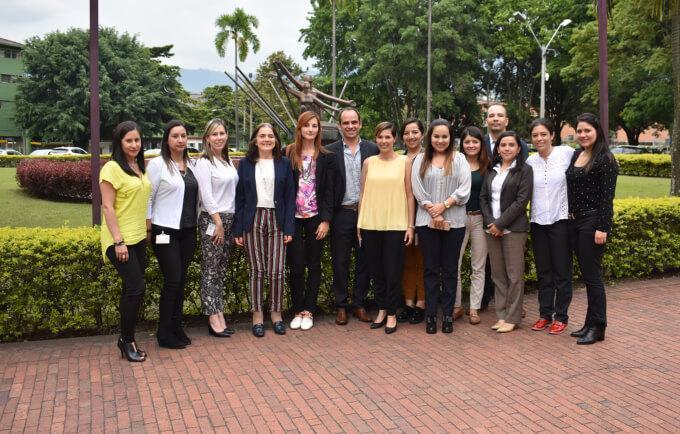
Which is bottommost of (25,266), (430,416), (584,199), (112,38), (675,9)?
(430,416)

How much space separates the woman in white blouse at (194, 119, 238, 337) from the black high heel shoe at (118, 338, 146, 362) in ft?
2.45

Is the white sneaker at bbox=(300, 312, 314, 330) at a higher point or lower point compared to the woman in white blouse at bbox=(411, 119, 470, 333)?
lower

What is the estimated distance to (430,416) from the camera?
12.3 feet

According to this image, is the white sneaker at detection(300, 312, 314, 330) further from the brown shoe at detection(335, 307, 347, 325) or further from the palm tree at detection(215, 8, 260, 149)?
the palm tree at detection(215, 8, 260, 149)

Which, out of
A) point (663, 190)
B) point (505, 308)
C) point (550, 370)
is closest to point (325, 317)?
point (505, 308)

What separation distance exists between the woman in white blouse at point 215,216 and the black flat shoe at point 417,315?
1710mm

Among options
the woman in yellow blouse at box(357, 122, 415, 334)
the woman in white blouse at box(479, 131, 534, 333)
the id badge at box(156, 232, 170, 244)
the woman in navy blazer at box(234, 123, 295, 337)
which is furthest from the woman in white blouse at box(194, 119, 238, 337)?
the woman in white blouse at box(479, 131, 534, 333)

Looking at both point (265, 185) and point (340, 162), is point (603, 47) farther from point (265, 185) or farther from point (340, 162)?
point (265, 185)

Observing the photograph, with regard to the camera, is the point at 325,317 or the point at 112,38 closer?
the point at 325,317

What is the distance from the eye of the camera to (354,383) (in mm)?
4297

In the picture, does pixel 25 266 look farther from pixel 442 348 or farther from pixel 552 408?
pixel 552 408

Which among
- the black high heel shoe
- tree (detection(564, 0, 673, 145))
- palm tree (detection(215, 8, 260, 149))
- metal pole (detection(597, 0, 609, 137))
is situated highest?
palm tree (detection(215, 8, 260, 149))

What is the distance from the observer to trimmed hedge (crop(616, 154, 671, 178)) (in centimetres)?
2529

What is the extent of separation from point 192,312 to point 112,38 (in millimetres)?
47262
